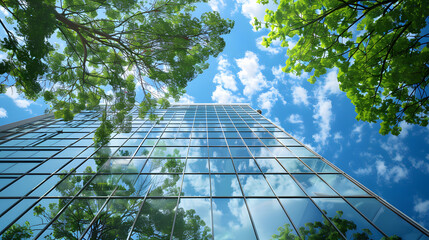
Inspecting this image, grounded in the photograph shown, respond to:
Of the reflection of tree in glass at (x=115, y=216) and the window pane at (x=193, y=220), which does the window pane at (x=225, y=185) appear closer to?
the window pane at (x=193, y=220)

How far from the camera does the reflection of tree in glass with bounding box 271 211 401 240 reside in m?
5.22

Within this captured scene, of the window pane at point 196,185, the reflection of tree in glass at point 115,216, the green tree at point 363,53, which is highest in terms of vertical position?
the green tree at point 363,53

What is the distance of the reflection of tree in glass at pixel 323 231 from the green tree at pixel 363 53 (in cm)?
339

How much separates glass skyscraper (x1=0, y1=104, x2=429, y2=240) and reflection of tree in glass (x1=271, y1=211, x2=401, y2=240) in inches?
1.3

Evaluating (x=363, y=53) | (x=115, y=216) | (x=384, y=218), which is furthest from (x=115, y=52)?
(x=384, y=218)

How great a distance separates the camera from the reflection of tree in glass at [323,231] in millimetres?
5221

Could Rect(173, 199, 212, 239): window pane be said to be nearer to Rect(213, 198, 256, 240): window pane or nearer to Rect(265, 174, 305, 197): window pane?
Rect(213, 198, 256, 240): window pane

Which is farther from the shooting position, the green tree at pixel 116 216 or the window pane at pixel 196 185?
the window pane at pixel 196 185

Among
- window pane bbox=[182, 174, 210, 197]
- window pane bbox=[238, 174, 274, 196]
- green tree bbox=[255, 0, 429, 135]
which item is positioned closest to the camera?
green tree bbox=[255, 0, 429, 135]

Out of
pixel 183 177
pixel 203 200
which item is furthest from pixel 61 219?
pixel 203 200

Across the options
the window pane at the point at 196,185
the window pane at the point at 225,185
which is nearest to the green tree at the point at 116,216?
the window pane at the point at 196,185

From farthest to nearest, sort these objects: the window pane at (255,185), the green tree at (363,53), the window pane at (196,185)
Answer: the window pane at (255,185) → the window pane at (196,185) → the green tree at (363,53)

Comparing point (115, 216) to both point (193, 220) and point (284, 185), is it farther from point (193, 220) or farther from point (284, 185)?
point (284, 185)

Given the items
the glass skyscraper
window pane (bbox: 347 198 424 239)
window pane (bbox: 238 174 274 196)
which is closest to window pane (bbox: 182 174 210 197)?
the glass skyscraper
